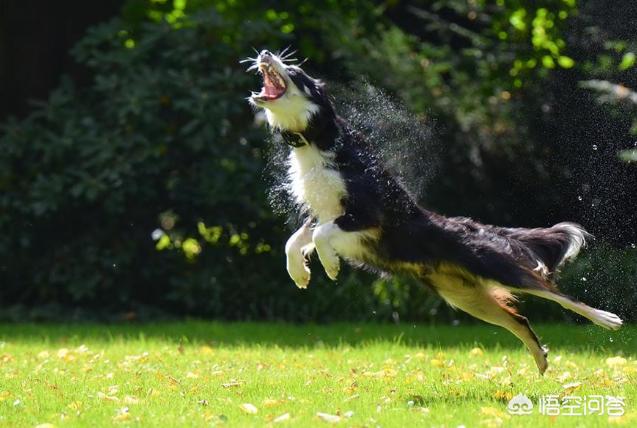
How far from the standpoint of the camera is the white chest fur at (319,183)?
5824 mm

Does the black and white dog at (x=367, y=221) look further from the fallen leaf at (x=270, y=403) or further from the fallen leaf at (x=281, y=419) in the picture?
the fallen leaf at (x=281, y=419)

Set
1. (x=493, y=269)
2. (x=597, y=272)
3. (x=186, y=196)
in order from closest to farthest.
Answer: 1. (x=493, y=269)
2. (x=597, y=272)
3. (x=186, y=196)

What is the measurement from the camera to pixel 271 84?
582 centimetres

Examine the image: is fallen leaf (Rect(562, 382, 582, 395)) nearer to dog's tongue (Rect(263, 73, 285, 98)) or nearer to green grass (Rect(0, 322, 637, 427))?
green grass (Rect(0, 322, 637, 427))

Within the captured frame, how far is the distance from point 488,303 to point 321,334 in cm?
252

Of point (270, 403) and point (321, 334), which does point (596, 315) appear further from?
point (321, 334)

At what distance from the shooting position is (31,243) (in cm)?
976

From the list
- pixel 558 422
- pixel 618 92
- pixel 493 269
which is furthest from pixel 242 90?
pixel 558 422

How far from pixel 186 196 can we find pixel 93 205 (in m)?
0.89

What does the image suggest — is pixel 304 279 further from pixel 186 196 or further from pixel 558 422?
pixel 186 196

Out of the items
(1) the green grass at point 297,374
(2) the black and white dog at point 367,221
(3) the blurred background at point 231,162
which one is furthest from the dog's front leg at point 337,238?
(3) the blurred background at point 231,162

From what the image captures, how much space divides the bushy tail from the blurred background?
2927 millimetres

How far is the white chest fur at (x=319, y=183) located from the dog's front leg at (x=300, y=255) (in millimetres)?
190

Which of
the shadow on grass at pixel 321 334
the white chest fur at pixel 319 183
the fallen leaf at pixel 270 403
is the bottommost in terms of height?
the shadow on grass at pixel 321 334
